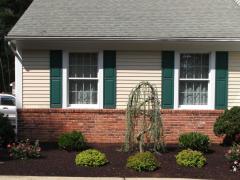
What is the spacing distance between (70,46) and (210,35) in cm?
429

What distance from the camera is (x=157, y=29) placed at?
1551cm

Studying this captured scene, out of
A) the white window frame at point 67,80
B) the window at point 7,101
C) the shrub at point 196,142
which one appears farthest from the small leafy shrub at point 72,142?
the window at point 7,101

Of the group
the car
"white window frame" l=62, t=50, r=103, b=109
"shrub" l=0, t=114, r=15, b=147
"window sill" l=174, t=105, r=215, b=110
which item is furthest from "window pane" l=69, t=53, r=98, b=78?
the car

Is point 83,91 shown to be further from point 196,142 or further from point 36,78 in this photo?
point 196,142

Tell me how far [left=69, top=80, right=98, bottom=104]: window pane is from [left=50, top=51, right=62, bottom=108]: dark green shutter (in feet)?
1.40

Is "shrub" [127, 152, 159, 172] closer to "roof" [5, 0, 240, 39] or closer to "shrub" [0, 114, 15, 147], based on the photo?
"shrub" [0, 114, 15, 147]

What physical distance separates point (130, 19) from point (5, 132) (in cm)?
546

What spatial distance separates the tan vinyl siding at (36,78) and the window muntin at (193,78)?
4193 millimetres

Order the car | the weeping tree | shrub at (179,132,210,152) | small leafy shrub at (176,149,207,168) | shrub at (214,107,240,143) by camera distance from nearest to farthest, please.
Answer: small leafy shrub at (176,149,207,168) < the weeping tree < shrub at (179,132,210,152) < shrub at (214,107,240,143) < the car

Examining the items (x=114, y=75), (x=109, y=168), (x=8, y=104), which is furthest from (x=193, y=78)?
(x=8, y=104)

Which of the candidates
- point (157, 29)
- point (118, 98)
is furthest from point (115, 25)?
point (118, 98)

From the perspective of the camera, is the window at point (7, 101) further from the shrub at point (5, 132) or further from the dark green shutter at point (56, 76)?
the shrub at point (5, 132)

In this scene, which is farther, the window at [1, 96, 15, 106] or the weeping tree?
the window at [1, 96, 15, 106]

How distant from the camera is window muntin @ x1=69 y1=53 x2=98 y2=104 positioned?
15492mm
